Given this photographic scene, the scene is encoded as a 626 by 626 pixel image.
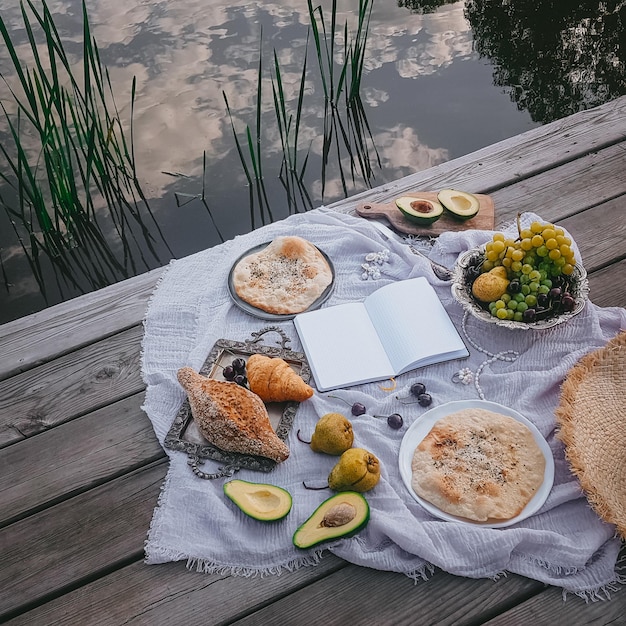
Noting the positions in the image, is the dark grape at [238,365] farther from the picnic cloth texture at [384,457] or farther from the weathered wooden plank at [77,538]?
the weathered wooden plank at [77,538]

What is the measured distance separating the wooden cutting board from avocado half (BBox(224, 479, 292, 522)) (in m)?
1.41

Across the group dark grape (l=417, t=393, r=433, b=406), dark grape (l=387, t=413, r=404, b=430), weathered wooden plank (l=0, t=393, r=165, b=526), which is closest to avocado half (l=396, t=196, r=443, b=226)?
dark grape (l=417, t=393, r=433, b=406)

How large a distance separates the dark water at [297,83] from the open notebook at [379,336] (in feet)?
6.28

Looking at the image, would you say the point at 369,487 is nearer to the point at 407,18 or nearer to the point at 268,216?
the point at 268,216

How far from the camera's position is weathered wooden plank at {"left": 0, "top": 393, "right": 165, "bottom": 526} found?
2023 millimetres

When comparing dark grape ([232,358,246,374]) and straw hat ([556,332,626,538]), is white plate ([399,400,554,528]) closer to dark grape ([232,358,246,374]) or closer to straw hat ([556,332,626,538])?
straw hat ([556,332,626,538])

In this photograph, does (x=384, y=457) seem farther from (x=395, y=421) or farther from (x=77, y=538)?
(x=77, y=538)

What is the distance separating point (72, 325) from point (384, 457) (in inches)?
56.0

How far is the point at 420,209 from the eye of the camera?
9.34 feet

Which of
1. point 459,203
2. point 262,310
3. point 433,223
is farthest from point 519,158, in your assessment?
point 262,310

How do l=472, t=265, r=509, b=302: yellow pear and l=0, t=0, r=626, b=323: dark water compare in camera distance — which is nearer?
l=472, t=265, r=509, b=302: yellow pear

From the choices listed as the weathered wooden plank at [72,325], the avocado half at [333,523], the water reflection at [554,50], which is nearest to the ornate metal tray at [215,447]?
the avocado half at [333,523]

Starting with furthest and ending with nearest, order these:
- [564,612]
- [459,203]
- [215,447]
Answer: [459,203], [215,447], [564,612]

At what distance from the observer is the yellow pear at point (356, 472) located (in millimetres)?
1831
